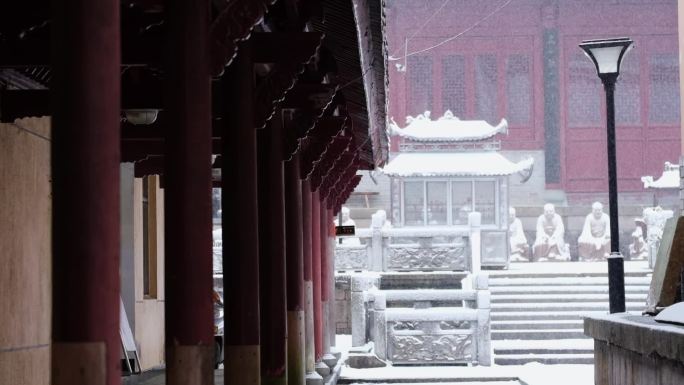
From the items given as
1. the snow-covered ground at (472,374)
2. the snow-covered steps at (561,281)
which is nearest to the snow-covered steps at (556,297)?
the snow-covered steps at (561,281)

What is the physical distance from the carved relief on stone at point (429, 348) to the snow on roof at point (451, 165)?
13.6 m

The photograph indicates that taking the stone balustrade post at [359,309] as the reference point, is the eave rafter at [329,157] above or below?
above

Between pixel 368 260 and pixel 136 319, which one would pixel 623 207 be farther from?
pixel 136 319

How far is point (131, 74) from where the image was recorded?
10.8 metres

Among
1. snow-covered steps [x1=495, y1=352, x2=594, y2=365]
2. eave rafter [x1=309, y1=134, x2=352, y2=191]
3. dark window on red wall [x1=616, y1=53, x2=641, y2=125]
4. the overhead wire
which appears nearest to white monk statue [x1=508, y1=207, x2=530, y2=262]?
dark window on red wall [x1=616, y1=53, x2=641, y2=125]

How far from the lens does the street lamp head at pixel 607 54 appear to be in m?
14.4

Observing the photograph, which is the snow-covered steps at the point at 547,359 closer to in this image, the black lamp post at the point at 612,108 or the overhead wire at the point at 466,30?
the black lamp post at the point at 612,108

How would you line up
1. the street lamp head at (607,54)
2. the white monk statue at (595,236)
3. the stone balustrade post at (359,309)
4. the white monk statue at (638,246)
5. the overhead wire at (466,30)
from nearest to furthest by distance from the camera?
the street lamp head at (607,54) → the stone balustrade post at (359,309) → the white monk statue at (595,236) → the white monk statue at (638,246) → the overhead wire at (466,30)

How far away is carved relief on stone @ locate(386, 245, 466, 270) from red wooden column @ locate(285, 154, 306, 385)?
13.0m

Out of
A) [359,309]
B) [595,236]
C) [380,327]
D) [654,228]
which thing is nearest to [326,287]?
[380,327]

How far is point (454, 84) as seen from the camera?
45.4 meters

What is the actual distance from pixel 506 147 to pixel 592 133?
2729 mm

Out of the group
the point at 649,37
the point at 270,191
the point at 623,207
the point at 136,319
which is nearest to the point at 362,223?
the point at 623,207

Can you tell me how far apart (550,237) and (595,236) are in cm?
126
